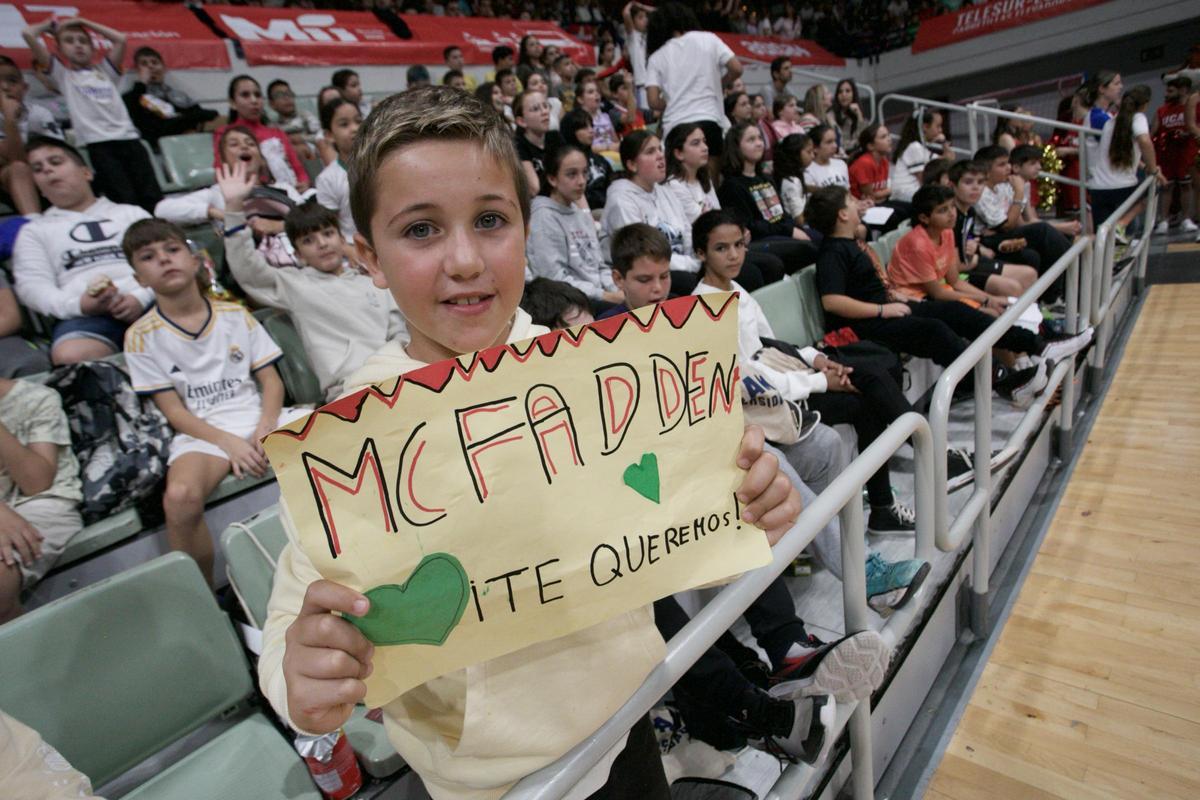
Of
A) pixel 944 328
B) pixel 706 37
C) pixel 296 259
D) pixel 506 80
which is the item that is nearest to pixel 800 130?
pixel 706 37

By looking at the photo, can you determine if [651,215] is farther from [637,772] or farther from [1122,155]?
[1122,155]

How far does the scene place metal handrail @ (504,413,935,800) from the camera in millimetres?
643

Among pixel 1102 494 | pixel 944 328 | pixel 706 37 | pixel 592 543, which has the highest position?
pixel 706 37

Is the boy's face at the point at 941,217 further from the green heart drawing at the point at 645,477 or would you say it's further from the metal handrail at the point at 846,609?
the green heart drawing at the point at 645,477

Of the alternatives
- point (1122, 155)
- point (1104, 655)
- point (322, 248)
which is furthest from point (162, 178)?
point (1122, 155)

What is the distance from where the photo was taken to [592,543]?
1.91ft

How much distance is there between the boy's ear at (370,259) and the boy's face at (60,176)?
276 centimetres

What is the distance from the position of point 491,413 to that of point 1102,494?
10.1 ft

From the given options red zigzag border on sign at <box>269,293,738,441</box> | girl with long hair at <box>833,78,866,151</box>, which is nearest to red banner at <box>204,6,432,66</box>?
girl with long hair at <box>833,78,866,151</box>

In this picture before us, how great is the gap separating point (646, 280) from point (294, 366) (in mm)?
1524

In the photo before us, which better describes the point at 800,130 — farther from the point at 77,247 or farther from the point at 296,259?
the point at 77,247

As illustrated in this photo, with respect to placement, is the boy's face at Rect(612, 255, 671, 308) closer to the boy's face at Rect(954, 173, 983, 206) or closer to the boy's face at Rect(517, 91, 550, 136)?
the boy's face at Rect(517, 91, 550, 136)

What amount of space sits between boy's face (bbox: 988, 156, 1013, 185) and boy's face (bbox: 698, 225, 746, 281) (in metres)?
3.24

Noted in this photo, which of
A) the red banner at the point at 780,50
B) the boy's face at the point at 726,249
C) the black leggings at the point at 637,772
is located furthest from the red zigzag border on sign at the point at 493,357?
the red banner at the point at 780,50
